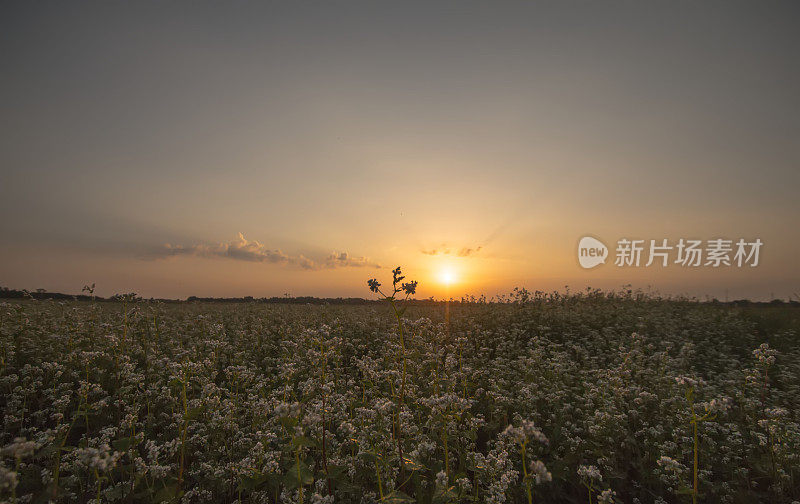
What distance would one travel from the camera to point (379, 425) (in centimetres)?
405

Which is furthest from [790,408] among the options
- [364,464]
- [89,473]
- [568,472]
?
[89,473]

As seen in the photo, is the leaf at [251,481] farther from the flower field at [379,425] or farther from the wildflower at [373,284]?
the wildflower at [373,284]

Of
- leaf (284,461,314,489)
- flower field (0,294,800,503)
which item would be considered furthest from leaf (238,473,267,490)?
leaf (284,461,314,489)

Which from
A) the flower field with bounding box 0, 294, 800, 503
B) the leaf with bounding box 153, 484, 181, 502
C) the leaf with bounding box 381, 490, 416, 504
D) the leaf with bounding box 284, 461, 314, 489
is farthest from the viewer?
the flower field with bounding box 0, 294, 800, 503

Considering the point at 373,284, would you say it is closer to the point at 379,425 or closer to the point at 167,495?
the point at 379,425

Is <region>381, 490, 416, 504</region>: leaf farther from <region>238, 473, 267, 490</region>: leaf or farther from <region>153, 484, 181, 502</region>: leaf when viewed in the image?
<region>153, 484, 181, 502</region>: leaf

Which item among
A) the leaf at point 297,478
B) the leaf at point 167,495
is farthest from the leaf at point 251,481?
the leaf at point 297,478

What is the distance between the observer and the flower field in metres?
3.77

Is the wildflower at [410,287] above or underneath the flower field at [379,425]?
above

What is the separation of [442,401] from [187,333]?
1203cm

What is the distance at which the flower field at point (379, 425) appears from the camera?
377 centimetres

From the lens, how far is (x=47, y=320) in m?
10.4

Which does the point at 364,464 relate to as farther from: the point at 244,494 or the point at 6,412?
the point at 6,412

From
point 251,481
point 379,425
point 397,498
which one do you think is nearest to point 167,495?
point 251,481
